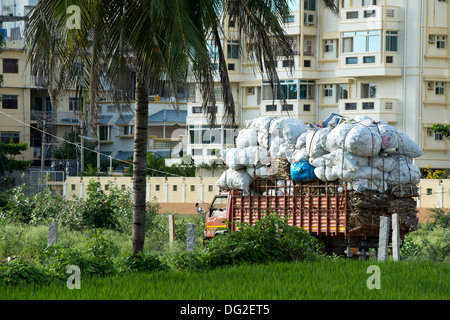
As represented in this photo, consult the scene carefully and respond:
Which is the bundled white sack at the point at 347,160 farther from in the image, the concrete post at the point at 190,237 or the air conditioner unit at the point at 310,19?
the air conditioner unit at the point at 310,19

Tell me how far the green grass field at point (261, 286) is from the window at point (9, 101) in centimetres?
4962

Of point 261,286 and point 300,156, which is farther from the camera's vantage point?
point 300,156

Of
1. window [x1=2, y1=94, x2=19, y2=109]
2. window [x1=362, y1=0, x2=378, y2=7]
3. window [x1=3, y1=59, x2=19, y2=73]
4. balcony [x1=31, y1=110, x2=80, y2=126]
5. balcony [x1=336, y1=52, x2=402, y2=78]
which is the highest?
window [x1=362, y1=0, x2=378, y2=7]

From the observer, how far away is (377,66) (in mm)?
45469

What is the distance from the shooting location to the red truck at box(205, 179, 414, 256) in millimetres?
19766

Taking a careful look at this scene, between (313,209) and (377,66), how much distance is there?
87.3 feet

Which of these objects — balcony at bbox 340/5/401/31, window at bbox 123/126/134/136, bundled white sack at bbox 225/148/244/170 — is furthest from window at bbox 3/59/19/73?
bundled white sack at bbox 225/148/244/170

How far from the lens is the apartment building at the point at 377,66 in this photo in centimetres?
4491

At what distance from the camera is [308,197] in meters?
20.6

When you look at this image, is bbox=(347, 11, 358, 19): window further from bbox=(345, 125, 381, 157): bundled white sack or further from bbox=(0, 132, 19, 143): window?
bbox=(345, 125, 381, 157): bundled white sack

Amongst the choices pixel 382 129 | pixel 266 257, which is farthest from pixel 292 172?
pixel 266 257

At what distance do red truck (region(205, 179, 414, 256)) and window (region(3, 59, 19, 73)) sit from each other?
1640 inches

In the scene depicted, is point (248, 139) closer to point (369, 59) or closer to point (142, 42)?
point (142, 42)

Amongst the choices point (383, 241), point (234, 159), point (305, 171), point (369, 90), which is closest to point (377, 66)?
point (369, 90)
